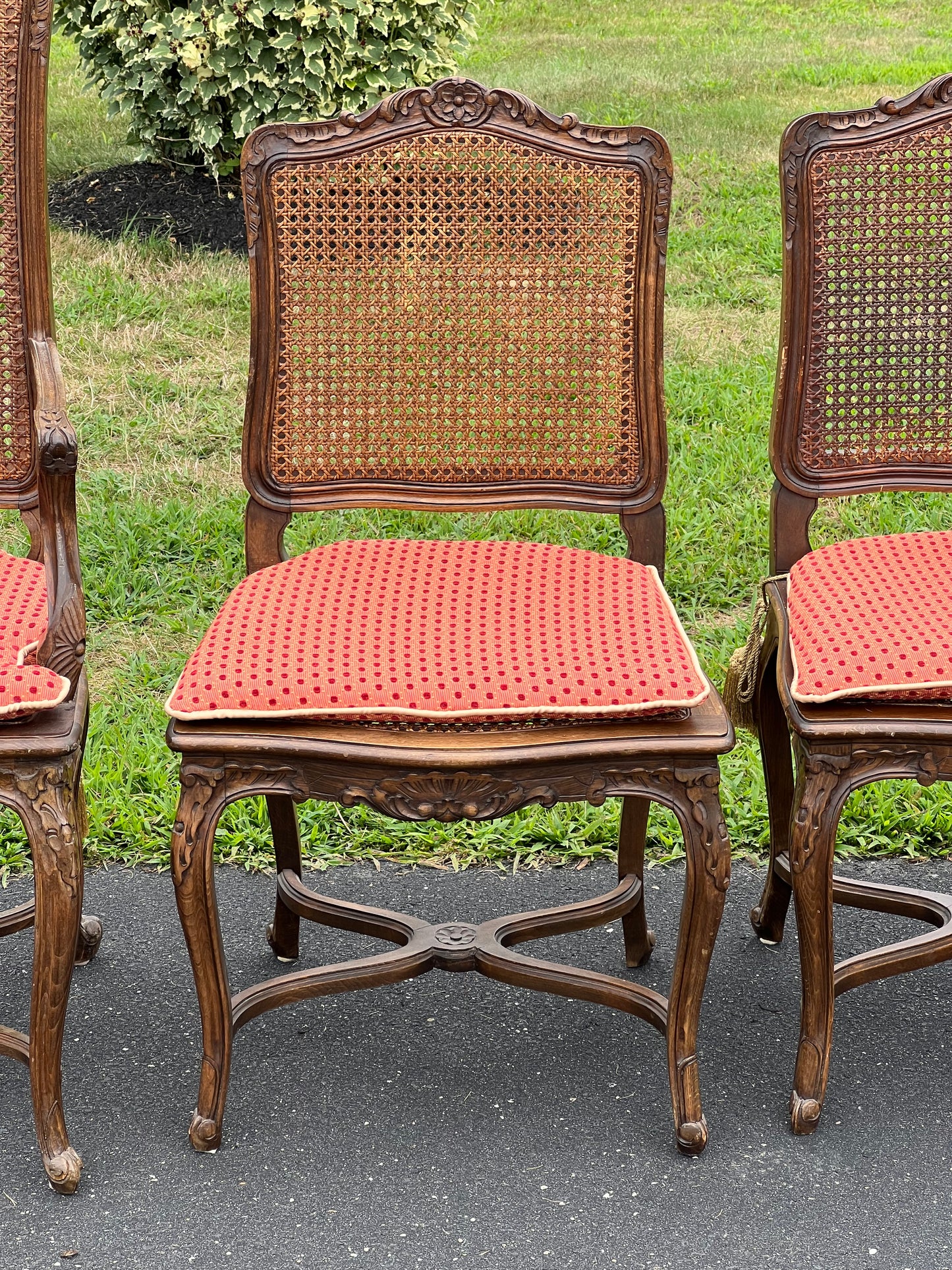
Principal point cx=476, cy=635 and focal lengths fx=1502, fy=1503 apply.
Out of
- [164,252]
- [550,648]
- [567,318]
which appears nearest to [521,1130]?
[550,648]

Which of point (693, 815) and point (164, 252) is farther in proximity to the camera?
point (164, 252)

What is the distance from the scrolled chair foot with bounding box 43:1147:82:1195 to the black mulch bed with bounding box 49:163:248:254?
462cm

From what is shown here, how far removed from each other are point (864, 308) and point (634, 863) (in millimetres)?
993

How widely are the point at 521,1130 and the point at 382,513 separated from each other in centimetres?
240

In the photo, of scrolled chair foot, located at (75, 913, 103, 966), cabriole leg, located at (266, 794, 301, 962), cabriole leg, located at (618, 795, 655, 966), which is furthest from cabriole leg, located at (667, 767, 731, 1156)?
scrolled chair foot, located at (75, 913, 103, 966)

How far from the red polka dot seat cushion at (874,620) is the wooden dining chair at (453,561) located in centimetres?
17

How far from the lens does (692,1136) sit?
7.05 ft

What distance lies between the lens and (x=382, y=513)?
4352 millimetres

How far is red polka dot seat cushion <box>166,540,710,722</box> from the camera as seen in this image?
1.96 metres

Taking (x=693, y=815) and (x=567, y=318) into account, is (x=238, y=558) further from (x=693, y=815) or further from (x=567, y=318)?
(x=693, y=815)

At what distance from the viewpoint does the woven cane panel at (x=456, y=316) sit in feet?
7.97

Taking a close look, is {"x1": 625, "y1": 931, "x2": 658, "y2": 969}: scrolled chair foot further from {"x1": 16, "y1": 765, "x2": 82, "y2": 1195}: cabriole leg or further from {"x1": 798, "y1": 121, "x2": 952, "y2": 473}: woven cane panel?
{"x1": 16, "y1": 765, "x2": 82, "y2": 1195}: cabriole leg

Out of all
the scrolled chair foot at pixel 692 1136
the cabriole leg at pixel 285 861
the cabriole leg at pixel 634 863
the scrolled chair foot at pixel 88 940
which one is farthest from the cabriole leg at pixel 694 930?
the scrolled chair foot at pixel 88 940

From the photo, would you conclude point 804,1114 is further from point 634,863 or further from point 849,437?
point 849,437
